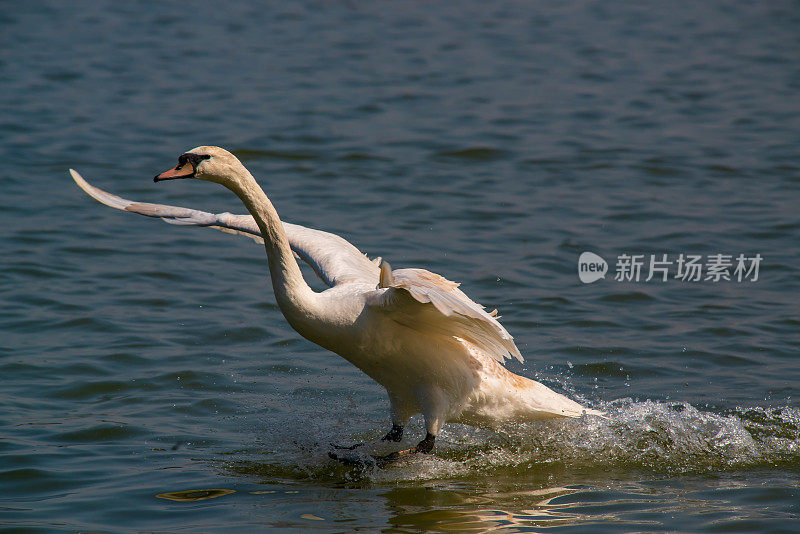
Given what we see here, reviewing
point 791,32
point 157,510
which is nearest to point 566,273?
point 157,510

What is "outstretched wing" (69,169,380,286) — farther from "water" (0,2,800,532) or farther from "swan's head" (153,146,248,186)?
"swan's head" (153,146,248,186)

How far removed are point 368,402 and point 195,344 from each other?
175cm

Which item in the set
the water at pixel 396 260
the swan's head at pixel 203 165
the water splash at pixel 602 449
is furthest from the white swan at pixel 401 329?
the water at pixel 396 260

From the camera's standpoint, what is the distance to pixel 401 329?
20.8 feet

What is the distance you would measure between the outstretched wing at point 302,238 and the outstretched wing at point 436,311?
884 millimetres

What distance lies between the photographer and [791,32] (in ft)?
74.5

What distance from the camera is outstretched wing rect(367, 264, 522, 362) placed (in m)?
5.60

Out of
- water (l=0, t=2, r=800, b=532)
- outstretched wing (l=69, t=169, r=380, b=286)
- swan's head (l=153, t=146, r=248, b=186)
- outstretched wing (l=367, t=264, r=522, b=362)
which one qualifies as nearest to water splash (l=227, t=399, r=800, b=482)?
water (l=0, t=2, r=800, b=532)

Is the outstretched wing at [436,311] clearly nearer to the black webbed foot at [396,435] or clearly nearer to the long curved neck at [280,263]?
the long curved neck at [280,263]

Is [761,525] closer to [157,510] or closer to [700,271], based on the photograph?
[157,510]

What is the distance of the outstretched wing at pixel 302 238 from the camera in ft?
23.7

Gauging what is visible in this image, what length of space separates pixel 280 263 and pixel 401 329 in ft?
2.74

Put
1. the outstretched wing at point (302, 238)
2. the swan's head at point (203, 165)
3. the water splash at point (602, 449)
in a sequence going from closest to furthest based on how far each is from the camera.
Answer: the swan's head at point (203, 165) < the water splash at point (602, 449) < the outstretched wing at point (302, 238)

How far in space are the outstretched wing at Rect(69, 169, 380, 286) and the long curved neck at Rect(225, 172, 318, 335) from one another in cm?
95
